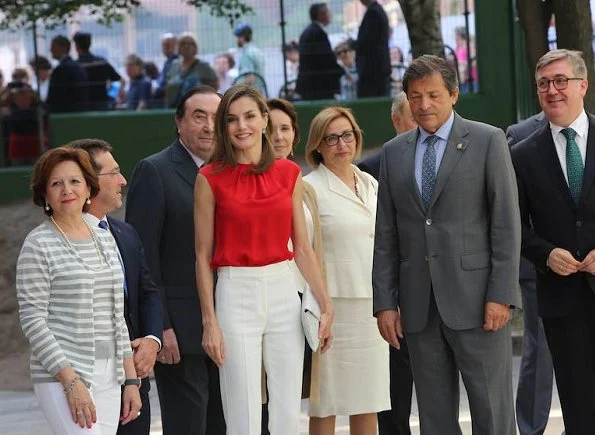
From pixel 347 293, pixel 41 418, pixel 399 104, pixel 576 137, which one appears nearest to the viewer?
pixel 576 137

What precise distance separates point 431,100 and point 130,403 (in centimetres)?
197

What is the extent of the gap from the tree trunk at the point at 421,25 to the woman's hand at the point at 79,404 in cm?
888

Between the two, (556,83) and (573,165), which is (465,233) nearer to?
(573,165)

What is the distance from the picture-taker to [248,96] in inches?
255

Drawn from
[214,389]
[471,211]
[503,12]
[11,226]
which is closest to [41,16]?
[11,226]

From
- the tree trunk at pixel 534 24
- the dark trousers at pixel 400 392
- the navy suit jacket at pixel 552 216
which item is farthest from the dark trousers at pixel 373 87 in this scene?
the navy suit jacket at pixel 552 216

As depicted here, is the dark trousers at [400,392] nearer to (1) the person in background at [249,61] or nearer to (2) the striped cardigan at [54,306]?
(2) the striped cardigan at [54,306]

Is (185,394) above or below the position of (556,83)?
below

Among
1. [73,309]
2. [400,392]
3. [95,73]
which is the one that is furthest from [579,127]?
[95,73]

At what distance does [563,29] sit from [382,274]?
6.09 meters

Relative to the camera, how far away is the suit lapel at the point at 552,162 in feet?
22.5

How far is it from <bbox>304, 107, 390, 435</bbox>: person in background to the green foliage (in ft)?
24.5

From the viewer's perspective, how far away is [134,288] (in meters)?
6.11

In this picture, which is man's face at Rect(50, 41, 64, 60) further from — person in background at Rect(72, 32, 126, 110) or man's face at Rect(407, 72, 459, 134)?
man's face at Rect(407, 72, 459, 134)
